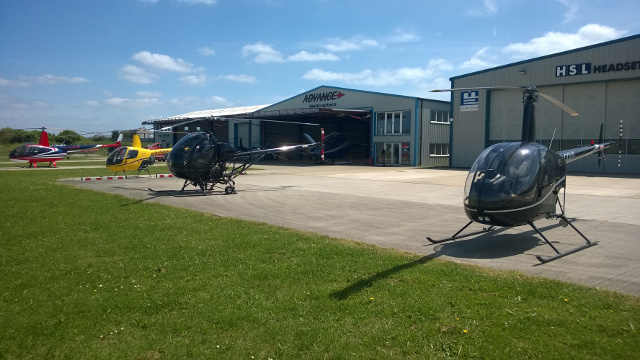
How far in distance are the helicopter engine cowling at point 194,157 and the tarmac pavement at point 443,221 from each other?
41.0 inches

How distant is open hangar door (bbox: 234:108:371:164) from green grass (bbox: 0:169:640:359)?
3847 cm

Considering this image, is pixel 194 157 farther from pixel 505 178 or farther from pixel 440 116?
pixel 440 116

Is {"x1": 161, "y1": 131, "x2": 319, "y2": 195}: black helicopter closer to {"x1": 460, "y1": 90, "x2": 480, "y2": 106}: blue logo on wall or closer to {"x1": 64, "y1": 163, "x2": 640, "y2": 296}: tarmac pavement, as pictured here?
{"x1": 64, "y1": 163, "x2": 640, "y2": 296}: tarmac pavement

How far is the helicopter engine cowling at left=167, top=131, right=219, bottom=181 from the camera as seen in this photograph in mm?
17406

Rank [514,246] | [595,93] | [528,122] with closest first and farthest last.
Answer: [514,246] → [528,122] → [595,93]

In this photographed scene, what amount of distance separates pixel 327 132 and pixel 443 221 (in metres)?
44.9

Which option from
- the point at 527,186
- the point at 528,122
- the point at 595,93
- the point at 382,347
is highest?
the point at 595,93

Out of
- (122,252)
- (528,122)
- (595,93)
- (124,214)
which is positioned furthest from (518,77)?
(122,252)

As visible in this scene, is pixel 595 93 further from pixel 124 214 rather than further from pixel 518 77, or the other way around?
pixel 124 214

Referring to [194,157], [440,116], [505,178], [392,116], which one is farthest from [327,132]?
[505,178]

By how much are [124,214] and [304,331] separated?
908cm

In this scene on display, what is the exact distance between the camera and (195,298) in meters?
5.64

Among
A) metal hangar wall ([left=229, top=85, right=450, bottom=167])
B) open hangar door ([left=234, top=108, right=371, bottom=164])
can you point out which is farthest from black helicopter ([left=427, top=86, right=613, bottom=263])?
open hangar door ([left=234, top=108, right=371, bottom=164])

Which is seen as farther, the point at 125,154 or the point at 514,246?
the point at 125,154
